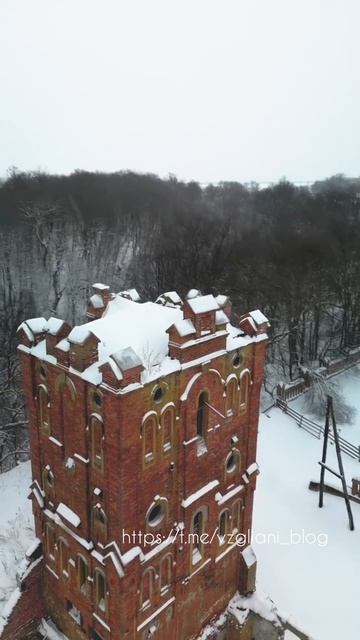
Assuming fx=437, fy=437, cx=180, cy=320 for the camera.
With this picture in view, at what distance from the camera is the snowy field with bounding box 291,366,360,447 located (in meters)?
23.9

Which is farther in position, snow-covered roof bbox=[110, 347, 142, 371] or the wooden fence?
the wooden fence

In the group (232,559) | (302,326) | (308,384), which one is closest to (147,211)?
(302,326)

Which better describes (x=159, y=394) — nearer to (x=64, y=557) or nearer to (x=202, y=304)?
(x=202, y=304)

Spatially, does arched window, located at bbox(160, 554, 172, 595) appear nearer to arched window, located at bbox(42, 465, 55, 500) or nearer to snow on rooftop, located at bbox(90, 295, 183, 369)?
arched window, located at bbox(42, 465, 55, 500)

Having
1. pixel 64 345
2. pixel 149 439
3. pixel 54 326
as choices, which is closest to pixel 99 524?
pixel 149 439

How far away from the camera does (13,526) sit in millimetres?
16094

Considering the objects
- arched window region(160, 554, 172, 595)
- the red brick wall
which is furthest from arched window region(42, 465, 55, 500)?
arched window region(160, 554, 172, 595)

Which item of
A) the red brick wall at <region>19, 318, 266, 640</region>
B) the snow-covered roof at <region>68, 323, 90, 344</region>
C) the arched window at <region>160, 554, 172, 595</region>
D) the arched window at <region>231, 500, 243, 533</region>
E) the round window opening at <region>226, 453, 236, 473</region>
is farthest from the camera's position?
the arched window at <region>231, 500, 243, 533</region>

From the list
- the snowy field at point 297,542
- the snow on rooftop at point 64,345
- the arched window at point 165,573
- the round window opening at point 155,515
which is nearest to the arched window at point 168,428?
the round window opening at point 155,515

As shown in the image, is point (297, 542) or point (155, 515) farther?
point (297, 542)

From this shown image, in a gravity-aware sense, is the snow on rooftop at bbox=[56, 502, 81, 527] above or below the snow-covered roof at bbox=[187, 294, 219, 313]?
below

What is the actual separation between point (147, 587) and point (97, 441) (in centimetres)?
444

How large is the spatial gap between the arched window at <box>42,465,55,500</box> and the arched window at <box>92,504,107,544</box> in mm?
1707

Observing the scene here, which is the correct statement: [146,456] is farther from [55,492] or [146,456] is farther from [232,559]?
[232,559]
